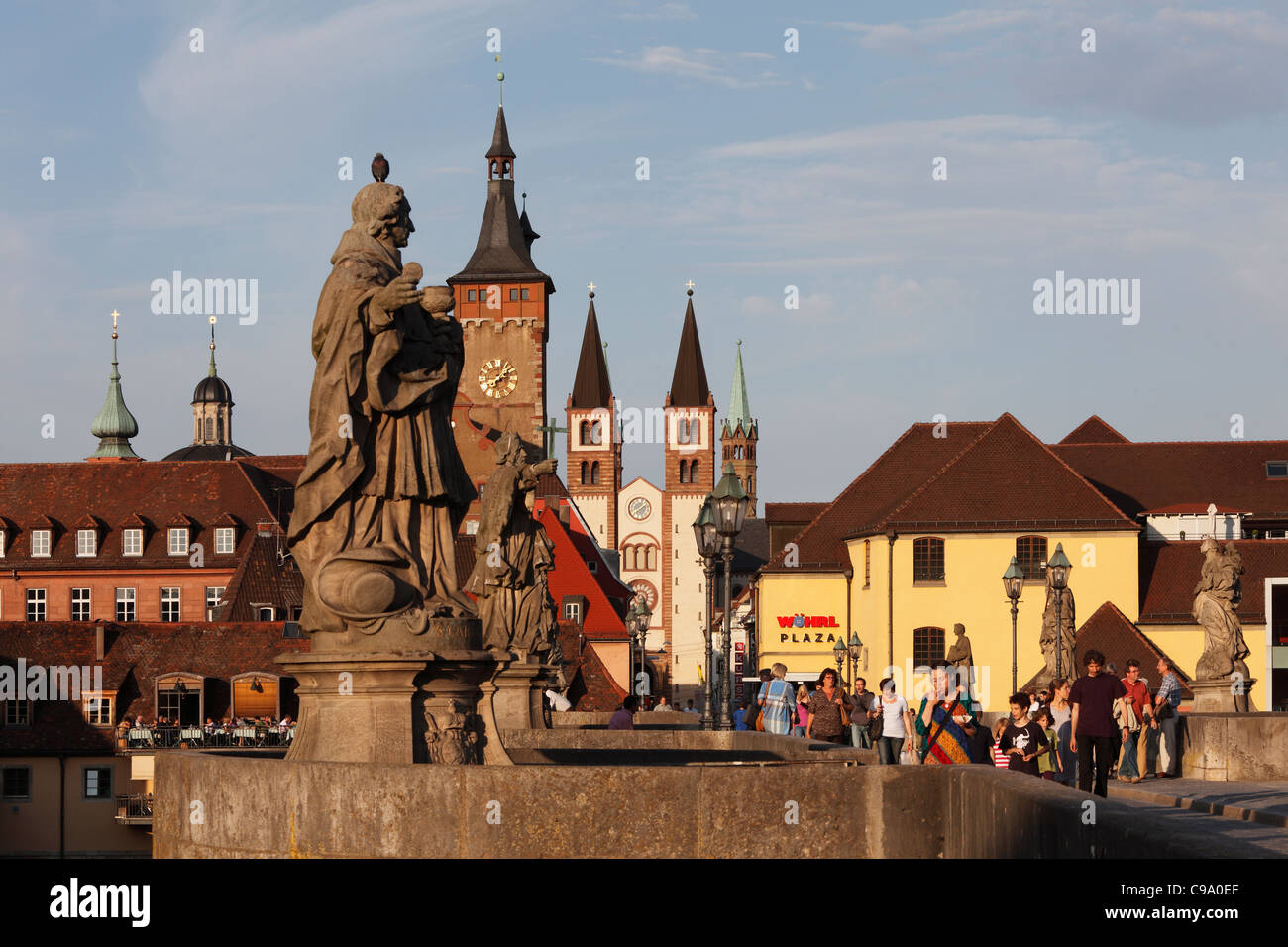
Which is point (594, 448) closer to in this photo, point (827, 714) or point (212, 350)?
point (212, 350)

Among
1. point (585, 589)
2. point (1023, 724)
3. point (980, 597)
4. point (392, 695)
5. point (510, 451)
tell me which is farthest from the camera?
point (585, 589)

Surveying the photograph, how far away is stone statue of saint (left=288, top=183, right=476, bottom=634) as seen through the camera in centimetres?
1002

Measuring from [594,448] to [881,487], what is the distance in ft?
252

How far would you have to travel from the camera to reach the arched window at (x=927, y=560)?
64125mm

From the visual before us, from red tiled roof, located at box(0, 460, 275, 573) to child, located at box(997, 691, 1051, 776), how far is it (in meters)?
67.4

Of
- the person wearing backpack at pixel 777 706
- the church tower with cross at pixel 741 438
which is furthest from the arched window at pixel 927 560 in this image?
the church tower with cross at pixel 741 438

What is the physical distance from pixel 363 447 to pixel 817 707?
11309mm

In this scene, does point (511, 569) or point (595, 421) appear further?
point (595, 421)

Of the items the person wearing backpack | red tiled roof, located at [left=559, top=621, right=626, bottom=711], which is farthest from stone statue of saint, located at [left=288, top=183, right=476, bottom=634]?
red tiled roof, located at [left=559, top=621, right=626, bottom=711]

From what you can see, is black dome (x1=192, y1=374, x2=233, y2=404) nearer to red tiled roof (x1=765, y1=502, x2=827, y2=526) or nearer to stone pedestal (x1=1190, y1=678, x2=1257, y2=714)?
red tiled roof (x1=765, y1=502, x2=827, y2=526)

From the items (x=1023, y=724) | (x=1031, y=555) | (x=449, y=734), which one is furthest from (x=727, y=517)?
(x=1031, y=555)

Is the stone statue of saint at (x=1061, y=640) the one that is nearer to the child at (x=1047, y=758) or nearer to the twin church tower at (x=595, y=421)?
the child at (x=1047, y=758)

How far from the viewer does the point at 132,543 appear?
269 feet

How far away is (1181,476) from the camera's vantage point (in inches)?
2721
